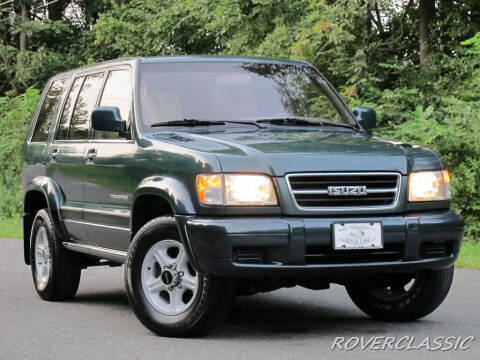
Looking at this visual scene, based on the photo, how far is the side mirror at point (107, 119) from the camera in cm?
777

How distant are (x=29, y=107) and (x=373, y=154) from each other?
69.1 ft

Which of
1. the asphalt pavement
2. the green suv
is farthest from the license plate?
the asphalt pavement

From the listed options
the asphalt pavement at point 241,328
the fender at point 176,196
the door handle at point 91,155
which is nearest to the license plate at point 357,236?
the asphalt pavement at point 241,328

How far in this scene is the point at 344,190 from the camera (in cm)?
682

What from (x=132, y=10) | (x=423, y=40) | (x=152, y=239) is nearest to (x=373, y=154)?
(x=152, y=239)

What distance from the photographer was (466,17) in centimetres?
2008

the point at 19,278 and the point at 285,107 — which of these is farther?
the point at 19,278

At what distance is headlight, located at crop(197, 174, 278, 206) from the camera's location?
22.0 ft

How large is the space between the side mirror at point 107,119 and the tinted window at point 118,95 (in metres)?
0.13

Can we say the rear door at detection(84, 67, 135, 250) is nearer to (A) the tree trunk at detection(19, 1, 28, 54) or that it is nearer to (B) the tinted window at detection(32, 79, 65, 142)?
(B) the tinted window at detection(32, 79, 65, 142)

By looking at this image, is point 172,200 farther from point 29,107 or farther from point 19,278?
point 29,107

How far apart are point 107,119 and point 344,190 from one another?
6.29ft

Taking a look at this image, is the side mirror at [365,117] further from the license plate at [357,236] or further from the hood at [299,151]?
the license plate at [357,236]

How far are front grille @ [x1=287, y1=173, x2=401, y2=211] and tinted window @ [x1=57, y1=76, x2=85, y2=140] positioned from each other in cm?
317
